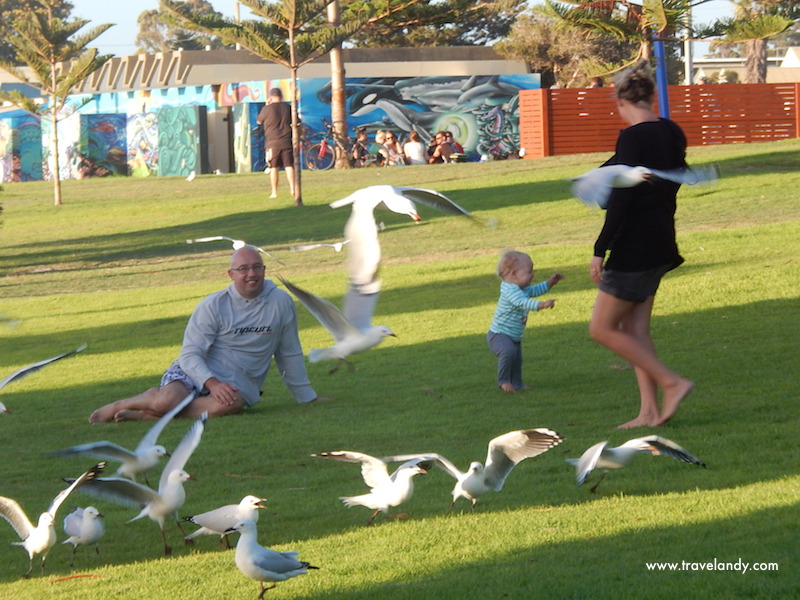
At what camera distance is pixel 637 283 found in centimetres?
645

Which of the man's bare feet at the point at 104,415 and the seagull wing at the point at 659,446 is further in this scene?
the man's bare feet at the point at 104,415

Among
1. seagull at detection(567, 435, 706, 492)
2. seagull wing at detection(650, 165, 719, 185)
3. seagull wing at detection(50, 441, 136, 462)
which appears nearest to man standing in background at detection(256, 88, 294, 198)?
seagull wing at detection(650, 165, 719, 185)

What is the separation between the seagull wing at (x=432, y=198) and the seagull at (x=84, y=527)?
1992 mm

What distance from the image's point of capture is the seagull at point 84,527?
4.76 m

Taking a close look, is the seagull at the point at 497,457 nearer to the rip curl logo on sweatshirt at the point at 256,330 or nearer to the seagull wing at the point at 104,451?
the seagull wing at the point at 104,451

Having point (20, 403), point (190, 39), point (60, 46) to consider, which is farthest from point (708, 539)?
point (190, 39)

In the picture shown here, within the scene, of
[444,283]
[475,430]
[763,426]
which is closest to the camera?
[763,426]

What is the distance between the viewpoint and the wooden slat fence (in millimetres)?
28781

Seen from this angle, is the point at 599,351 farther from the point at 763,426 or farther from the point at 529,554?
the point at 529,554

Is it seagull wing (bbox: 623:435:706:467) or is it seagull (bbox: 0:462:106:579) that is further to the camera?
seagull wing (bbox: 623:435:706:467)

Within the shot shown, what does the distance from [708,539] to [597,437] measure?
1.97 m

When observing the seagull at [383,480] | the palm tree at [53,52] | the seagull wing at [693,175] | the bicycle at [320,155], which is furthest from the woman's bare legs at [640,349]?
the bicycle at [320,155]

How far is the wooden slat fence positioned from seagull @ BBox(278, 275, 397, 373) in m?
23.1

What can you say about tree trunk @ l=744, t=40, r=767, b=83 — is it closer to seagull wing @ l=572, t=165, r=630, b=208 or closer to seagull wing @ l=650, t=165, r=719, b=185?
seagull wing @ l=650, t=165, r=719, b=185
